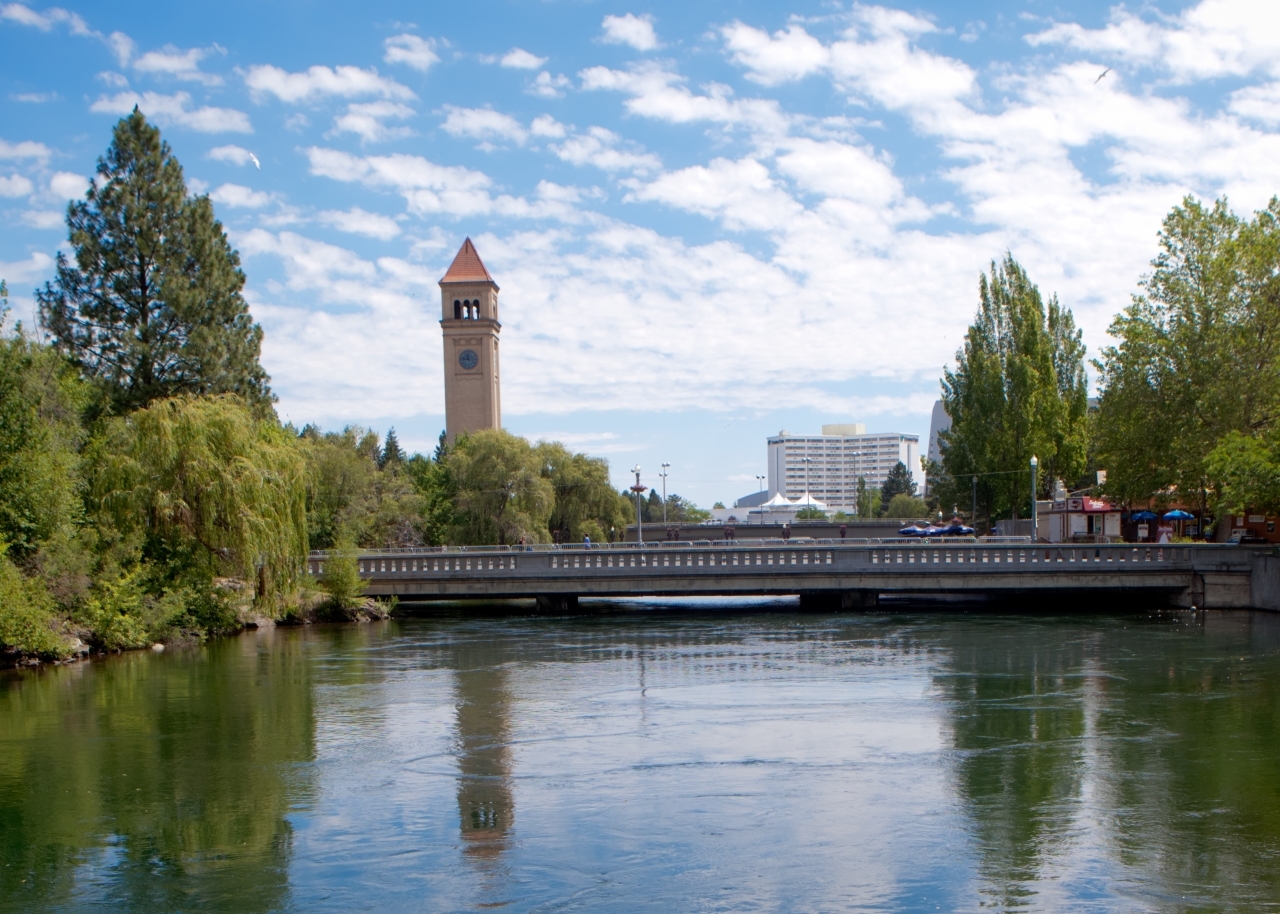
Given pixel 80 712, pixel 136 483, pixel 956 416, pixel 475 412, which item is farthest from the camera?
pixel 475 412

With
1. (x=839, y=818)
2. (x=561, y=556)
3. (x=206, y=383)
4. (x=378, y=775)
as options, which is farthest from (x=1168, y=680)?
(x=206, y=383)

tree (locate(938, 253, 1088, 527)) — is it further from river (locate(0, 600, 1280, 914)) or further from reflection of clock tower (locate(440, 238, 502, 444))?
reflection of clock tower (locate(440, 238, 502, 444))

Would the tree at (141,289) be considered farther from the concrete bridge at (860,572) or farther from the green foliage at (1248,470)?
the green foliage at (1248,470)

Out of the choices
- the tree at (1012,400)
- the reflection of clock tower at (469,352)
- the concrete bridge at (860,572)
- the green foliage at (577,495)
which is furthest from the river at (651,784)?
the reflection of clock tower at (469,352)

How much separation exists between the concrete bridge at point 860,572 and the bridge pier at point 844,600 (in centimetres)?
5

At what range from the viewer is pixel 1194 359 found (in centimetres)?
4622

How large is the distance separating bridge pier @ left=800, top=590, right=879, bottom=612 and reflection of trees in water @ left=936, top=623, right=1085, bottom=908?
564 inches

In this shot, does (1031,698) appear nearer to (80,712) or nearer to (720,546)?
(80,712)

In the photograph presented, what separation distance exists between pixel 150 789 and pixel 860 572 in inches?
1228

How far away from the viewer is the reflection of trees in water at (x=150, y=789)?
11977 mm

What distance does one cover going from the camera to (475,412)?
118000mm

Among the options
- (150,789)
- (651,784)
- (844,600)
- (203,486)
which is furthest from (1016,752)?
(844,600)

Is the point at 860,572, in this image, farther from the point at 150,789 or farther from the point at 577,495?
the point at 150,789

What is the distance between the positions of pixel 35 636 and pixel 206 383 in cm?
1762
